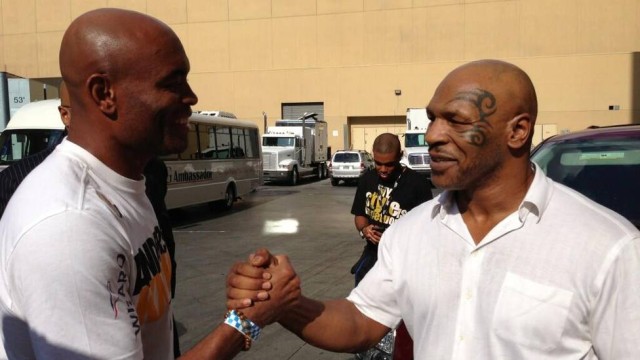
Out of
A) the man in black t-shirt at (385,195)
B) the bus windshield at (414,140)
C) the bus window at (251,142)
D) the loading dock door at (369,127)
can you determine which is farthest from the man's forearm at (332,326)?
the loading dock door at (369,127)

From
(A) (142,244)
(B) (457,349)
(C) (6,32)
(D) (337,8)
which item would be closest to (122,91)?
(A) (142,244)

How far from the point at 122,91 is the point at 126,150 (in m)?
0.19

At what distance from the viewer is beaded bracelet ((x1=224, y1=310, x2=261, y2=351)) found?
6.17 ft

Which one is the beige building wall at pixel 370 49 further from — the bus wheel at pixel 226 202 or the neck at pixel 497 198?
the neck at pixel 497 198

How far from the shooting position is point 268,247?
1156 centimetres

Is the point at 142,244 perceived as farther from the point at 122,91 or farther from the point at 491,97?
the point at 491,97

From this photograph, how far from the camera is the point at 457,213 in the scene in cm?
219

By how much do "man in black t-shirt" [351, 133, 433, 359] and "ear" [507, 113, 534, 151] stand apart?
298 centimetres

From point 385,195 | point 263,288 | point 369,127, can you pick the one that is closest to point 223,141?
point 385,195

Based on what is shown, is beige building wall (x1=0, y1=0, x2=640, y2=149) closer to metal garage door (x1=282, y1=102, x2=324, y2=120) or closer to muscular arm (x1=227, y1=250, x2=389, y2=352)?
metal garage door (x1=282, y1=102, x2=324, y2=120)

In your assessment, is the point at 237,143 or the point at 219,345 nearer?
the point at 219,345

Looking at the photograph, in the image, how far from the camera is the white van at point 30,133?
43.8ft

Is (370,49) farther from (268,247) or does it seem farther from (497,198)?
(497,198)

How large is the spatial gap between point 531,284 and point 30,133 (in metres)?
13.9
